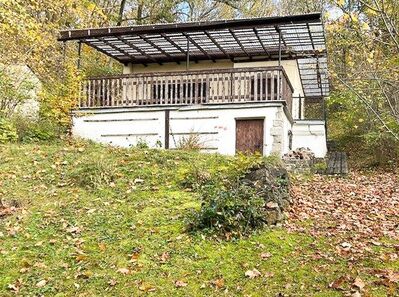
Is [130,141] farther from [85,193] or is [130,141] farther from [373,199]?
[373,199]

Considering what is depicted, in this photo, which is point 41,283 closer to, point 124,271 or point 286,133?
point 124,271

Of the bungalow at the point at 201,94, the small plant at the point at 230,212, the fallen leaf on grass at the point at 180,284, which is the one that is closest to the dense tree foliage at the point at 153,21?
the bungalow at the point at 201,94

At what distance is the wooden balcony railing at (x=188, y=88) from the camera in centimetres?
1512

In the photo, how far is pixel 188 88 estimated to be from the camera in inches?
632

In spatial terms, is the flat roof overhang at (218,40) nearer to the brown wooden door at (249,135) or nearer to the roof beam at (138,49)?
the roof beam at (138,49)

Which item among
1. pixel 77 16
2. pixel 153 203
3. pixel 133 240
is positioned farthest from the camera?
pixel 77 16

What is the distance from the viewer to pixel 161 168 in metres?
10.1

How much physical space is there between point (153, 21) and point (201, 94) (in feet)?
39.8

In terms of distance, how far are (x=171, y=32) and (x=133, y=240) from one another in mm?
10720

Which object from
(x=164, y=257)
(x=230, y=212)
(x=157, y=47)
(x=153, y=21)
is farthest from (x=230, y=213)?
(x=153, y=21)

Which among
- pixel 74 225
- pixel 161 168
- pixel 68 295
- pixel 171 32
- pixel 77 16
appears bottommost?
pixel 68 295

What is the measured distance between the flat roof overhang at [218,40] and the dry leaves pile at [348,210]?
3.94 metres

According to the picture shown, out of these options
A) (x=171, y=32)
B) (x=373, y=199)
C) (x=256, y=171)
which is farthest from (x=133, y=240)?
(x=171, y=32)

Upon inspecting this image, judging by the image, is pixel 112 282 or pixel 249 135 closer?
pixel 112 282
